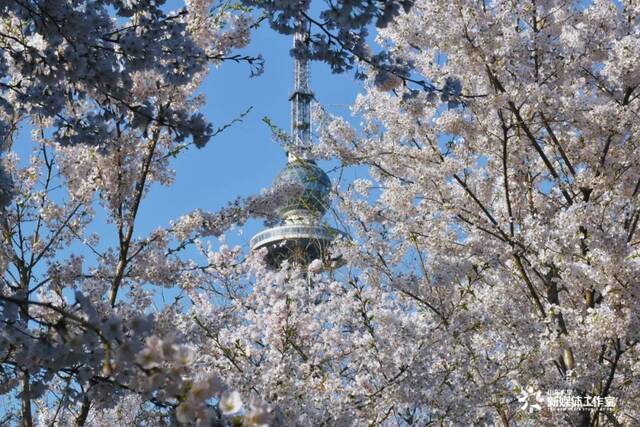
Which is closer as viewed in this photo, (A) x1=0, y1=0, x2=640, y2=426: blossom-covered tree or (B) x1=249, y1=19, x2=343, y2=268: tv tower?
(B) x1=249, y1=19, x2=343, y2=268: tv tower

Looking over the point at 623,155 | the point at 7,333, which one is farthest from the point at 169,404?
the point at 623,155

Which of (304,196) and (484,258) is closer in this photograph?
(484,258)

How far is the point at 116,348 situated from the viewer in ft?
6.45

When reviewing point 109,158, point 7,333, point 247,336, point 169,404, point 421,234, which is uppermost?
point 109,158

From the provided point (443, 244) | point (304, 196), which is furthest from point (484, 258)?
point (304, 196)

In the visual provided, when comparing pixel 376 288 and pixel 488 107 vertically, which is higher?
pixel 488 107

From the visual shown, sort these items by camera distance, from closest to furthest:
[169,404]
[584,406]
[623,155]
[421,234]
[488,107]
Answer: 1. [169,404]
2. [584,406]
3. [488,107]
4. [623,155]
5. [421,234]

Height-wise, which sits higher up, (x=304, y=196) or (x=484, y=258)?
(x=304, y=196)

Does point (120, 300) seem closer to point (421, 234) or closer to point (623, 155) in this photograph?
point (421, 234)

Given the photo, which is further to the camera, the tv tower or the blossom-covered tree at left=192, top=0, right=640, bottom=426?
the blossom-covered tree at left=192, top=0, right=640, bottom=426

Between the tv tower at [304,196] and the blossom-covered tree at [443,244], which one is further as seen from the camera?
the blossom-covered tree at [443,244]

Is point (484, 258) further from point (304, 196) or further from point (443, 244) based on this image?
point (304, 196)

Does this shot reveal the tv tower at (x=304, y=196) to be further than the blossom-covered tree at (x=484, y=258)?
No

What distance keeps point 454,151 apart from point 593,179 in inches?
65.3
